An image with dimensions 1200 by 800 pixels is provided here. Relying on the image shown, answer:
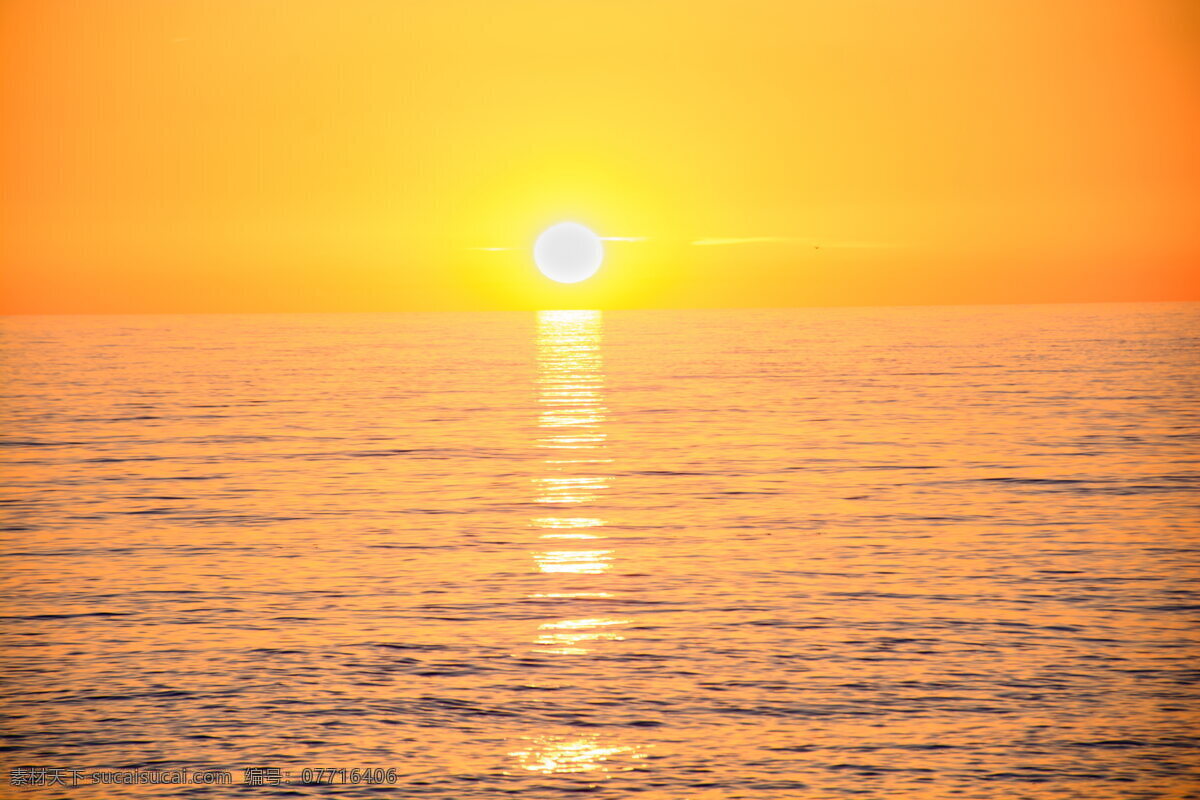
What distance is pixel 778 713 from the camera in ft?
56.7

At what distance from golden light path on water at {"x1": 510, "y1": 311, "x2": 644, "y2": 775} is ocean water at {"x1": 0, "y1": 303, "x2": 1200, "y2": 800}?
102 mm

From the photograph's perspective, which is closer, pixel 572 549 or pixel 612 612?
pixel 612 612

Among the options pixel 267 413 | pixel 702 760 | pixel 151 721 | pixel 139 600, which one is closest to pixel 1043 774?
pixel 702 760

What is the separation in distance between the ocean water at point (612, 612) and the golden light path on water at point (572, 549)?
0.10 meters

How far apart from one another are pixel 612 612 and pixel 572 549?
6301 mm

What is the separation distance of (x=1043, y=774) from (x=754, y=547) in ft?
46.8

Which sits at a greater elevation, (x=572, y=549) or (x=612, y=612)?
(x=572, y=549)

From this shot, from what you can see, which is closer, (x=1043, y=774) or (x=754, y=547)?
(x=1043, y=774)

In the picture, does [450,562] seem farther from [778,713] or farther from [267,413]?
[267,413]

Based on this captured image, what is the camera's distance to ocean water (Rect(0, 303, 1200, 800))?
Result: 1588 centimetres

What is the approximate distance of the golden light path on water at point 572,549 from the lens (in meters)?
15.9

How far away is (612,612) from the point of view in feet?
75.8

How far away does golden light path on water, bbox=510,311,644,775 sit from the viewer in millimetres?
15906

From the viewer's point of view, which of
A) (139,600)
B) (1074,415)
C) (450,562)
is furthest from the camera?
(1074,415)
